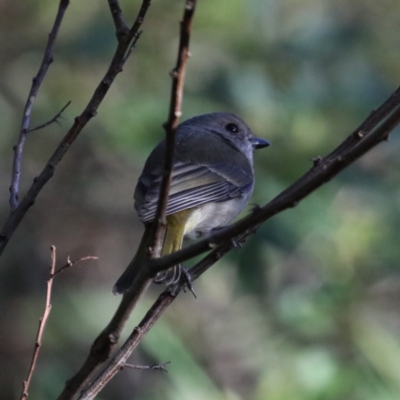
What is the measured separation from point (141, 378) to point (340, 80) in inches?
135

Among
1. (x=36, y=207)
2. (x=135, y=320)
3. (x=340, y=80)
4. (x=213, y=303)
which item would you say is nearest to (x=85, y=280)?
(x=36, y=207)

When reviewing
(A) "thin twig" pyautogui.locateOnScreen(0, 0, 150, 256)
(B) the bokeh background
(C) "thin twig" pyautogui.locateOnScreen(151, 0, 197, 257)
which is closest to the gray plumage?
(B) the bokeh background

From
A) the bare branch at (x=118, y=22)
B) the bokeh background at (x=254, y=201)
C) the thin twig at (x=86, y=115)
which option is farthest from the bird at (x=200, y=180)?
the bare branch at (x=118, y=22)

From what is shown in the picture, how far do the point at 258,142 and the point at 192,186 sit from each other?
1298 millimetres

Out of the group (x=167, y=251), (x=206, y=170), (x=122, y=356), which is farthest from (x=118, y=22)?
(x=206, y=170)

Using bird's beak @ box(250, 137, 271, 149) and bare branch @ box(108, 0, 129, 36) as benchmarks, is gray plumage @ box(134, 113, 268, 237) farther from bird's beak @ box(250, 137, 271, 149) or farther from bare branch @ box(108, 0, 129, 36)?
bare branch @ box(108, 0, 129, 36)

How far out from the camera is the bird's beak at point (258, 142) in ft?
19.5

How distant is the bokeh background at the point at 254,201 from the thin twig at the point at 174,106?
2.93m

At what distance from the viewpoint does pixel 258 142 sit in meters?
6.00

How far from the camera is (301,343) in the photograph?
5.53 metres

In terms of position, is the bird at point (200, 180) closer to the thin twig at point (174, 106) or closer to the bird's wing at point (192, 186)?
the bird's wing at point (192, 186)

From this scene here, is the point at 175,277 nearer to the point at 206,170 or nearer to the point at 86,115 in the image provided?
the point at 86,115

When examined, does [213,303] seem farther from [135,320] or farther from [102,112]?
[102,112]

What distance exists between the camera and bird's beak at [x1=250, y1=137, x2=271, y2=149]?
5.96 metres
